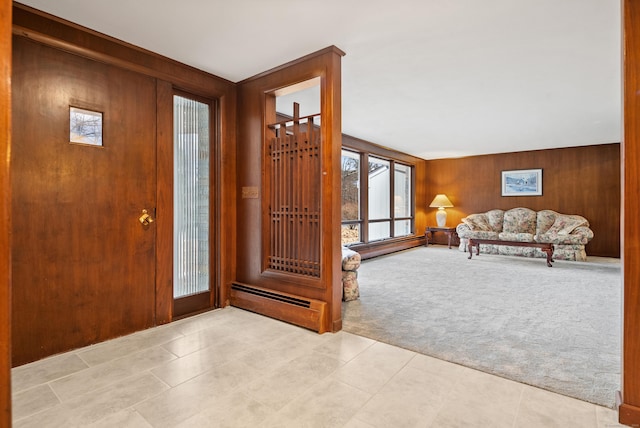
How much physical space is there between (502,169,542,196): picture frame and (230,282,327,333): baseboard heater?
7.41 m

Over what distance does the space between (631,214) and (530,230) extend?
22.6 feet

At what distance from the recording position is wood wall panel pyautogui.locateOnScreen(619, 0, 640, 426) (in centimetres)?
162

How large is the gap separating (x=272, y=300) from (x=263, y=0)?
259cm

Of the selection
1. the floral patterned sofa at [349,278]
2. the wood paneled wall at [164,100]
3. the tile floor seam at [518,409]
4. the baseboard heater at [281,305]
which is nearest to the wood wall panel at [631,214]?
the tile floor seam at [518,409]

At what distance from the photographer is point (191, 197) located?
3.39 meters

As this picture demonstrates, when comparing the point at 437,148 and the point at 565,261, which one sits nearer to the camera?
the point at 565,261

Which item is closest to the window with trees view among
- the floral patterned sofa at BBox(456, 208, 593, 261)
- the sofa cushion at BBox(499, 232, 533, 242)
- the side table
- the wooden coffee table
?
the side table

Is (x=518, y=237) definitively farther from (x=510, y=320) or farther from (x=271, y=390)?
(x=271, y=390)

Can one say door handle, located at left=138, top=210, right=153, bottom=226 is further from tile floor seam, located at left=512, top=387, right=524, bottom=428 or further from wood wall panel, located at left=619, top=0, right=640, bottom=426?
wood wall panel, located at left=619, top=0, right=640, bottom=426

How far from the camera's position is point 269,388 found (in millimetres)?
1959

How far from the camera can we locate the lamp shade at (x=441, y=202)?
8.88m

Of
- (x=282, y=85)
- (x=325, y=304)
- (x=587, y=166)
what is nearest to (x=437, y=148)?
(x=587, y=166)

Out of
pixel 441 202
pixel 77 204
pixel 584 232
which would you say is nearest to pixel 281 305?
pixel 77 204

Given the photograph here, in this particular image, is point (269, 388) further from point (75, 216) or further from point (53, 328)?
point (75, 216)
